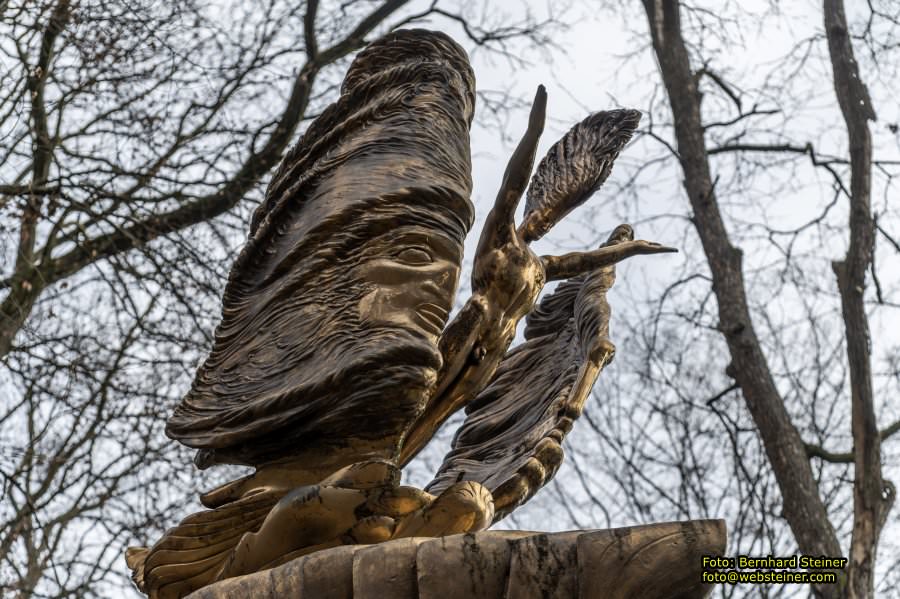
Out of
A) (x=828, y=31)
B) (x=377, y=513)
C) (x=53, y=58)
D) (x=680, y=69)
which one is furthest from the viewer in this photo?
(x=680, y=69)

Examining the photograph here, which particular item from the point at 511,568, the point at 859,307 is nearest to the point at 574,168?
the point at 511,568

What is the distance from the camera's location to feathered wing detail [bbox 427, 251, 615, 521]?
2451mm

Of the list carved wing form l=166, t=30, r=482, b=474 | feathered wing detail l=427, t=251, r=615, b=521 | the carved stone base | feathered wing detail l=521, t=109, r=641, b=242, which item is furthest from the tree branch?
the carved stone base

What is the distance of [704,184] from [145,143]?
3.98m

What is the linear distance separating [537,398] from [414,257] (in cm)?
59

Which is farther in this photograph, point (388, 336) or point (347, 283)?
point (347, 283)

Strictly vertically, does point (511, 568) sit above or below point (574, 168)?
below

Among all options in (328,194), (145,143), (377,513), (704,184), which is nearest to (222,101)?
(145,143)

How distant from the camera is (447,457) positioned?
2.90m

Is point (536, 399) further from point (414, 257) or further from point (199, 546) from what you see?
point (199, 546)

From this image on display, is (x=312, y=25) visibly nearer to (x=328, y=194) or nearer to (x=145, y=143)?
(x=145, y=143)

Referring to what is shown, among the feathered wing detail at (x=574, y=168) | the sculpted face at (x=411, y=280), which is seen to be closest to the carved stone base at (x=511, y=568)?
the sculpted face at (x=411, y=280)

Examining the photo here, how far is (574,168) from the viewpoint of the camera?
303cm

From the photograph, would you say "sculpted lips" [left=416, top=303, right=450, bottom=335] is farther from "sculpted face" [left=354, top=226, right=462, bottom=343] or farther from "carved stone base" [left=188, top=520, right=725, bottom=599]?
"carved stone base" [left=188, top=520, right=725, bottom=599]
